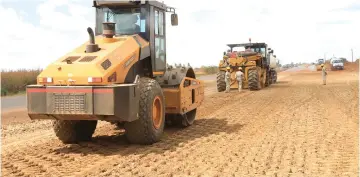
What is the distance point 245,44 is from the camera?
25.4m

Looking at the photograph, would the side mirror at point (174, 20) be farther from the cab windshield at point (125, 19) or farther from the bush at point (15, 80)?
the bush at point (15, 80)

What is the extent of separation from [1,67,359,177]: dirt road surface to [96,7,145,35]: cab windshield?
7.44 ft

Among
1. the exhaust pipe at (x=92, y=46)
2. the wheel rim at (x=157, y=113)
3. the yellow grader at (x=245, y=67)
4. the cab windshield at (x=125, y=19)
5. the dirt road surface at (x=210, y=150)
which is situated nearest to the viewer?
the dirt road surface at (x=210, y=150)

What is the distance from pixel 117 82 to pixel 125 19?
195 cm

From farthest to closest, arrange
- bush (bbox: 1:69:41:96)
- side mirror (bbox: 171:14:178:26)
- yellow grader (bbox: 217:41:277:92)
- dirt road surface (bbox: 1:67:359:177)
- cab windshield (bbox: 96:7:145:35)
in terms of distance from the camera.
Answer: bush (bbox: 1:69:41:96) → yellow grader (bbox: 217:41:277:92) → side mirror (bbox: 171:14:178:26) → cab windshield (bbox: 96:7:145:35) → dirt road surface (bbox: 1:67:359:177)

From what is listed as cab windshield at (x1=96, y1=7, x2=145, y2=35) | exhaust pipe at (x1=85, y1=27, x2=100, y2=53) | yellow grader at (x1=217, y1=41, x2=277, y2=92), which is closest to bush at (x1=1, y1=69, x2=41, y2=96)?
yellow grader at (x1=217, y1=41, x2=277, y2=92)

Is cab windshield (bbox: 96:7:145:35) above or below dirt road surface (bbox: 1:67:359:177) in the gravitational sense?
above

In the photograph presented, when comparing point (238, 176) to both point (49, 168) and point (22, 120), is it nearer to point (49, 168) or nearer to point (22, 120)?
point (49, 168)

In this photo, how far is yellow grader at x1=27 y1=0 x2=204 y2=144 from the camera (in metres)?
6.80

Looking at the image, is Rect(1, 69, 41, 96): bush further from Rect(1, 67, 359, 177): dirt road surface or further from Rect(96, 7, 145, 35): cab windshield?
Rect(96, 7, 145, 35): cab windshield

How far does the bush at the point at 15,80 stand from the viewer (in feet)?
88.4

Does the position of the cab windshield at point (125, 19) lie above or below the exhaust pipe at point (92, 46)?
above

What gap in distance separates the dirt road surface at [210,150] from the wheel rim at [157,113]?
0.39 metres

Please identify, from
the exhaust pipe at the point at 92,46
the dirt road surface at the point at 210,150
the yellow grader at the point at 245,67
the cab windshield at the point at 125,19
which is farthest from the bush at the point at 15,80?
the exhaust pipe at the point at 92,46
